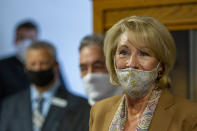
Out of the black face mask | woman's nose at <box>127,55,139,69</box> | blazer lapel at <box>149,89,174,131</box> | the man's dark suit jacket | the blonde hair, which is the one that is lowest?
the man's dark suit jacket

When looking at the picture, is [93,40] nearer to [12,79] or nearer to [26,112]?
[26,112]

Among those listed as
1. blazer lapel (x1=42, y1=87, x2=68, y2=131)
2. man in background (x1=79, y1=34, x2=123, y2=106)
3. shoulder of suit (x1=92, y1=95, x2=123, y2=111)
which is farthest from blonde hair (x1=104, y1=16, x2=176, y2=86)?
blazer lapel (x1=42, y1=87, x2=68, y2=131)

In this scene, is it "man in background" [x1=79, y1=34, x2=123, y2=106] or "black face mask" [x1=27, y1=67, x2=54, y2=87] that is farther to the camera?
"black face mask" [x1=27, y1=67, x2=54, y2=87]

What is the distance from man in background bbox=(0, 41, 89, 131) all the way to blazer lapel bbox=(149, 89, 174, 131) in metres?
0.87

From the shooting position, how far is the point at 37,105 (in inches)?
91.8

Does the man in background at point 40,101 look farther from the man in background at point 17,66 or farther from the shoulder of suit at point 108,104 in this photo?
the man in background at point 17,66

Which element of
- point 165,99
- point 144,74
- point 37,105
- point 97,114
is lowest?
point 37,105

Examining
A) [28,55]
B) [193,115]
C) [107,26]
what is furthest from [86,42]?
[193,115]

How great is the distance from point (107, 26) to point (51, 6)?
177 cm

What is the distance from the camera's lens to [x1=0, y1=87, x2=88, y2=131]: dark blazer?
84.5 inches

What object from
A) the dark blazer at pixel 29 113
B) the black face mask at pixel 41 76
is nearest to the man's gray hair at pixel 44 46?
the black face mask at pixel 41 76

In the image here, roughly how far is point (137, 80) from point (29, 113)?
1185 millimetres

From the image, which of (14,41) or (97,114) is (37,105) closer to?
(97,114)

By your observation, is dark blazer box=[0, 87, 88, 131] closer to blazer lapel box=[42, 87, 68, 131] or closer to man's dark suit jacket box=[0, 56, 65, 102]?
blazer lapel box=[42, 87, 68, 131]
